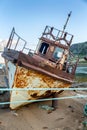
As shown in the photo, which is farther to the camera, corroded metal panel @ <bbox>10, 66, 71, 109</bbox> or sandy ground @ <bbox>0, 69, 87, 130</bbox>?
corroded metal panel @ <bbox>10, 66, 71, 109</bbox>

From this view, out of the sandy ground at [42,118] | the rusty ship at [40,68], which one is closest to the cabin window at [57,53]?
the rusty ship at [40,68]

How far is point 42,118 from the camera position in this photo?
29.2ft

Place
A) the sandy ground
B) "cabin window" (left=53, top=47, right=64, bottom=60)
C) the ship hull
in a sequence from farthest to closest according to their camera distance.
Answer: "cabin window" (left=53, top=47, right=64, bottom=60) < the ship hull < the sandy ground

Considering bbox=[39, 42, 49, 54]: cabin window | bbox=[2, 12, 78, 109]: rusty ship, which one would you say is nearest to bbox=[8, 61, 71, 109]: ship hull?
bbox=[2, 12, 78, 109]: rusty ship

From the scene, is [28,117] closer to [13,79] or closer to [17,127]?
[17,127]

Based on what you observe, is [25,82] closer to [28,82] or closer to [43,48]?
[28,82]

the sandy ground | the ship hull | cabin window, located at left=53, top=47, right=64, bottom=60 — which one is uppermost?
cabin window, located at left=53, top=47, right=64, bottom=60

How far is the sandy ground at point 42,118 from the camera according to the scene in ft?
26.5

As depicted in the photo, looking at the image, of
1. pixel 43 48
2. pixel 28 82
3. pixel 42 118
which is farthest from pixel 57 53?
pixel 42 118

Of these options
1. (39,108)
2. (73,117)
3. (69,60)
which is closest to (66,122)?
(73,117)

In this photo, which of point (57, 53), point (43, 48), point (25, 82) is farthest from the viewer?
point (43, 48)

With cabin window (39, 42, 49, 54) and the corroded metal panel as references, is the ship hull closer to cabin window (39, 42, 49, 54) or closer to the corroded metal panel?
the corroded metal panel

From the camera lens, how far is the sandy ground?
808cm

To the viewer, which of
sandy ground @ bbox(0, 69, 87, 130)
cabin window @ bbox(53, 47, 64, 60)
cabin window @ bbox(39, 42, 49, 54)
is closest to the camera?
sandy ground @ bbox(0, 69, 87, 130)
